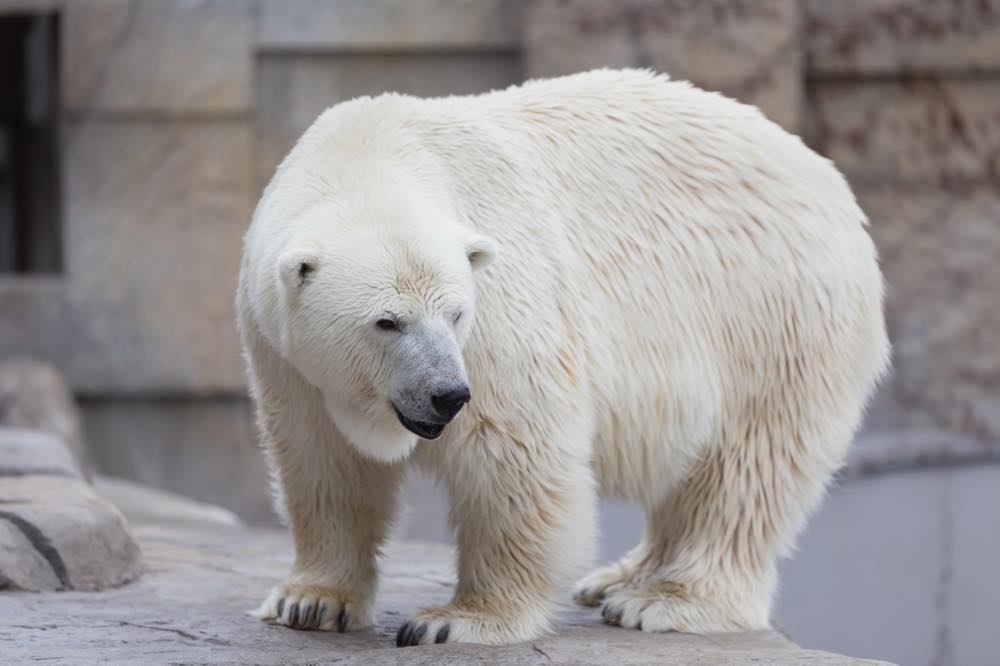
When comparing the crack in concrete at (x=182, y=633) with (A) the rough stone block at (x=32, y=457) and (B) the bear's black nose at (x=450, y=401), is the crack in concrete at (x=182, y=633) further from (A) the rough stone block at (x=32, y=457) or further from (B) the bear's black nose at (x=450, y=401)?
(A) the rough stone block at (x=32, y=457)

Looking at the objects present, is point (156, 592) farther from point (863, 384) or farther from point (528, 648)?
point (863, 384)

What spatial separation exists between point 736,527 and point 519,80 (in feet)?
12.8

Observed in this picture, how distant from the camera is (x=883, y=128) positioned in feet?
23.6

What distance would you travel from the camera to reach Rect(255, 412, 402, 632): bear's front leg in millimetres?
3441

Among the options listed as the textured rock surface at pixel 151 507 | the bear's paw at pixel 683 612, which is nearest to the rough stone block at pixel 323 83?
the textured rock surface at pixel 151 507

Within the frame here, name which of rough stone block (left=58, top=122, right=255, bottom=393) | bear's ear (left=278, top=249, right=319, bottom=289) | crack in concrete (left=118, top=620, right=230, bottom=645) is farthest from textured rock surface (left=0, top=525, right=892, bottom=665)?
rough stone block (left=58, top=122, right=255, bottom=393)

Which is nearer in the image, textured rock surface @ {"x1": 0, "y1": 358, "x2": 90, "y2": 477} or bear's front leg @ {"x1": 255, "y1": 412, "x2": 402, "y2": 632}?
bear's front leg @ {"x1": 255, "y1": 412, "x2": 402, "y2": 632}

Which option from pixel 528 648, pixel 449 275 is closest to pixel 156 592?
pixel 528 648

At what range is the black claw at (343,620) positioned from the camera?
3.48 m

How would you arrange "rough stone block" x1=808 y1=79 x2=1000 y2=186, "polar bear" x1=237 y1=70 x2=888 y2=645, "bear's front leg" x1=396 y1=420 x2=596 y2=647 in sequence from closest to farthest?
"polar bear" x1=237 y1=70 x2=888 y2=645 < "bear's front leg" x1=396 y1=420 x2=596 y2=647 < "rough stone block" x1=808 y1=79 x2=1000 y2=186

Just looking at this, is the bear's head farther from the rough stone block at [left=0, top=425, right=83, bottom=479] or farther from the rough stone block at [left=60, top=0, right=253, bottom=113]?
the rough stone block at [left=60, top=0, right=253, bottom=113]

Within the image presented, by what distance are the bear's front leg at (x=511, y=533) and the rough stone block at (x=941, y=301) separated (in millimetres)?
4195

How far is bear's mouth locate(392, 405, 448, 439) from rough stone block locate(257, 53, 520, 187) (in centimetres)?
423

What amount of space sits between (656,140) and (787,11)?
3374 millimetres
